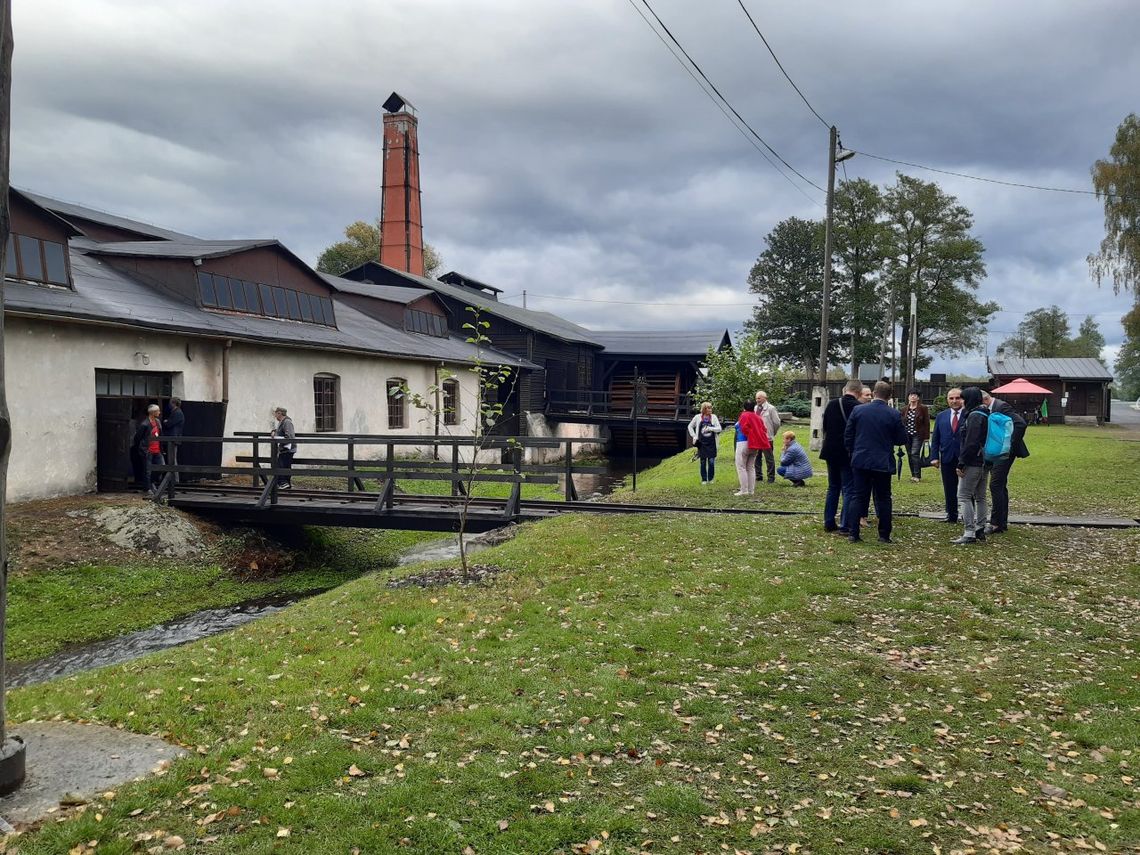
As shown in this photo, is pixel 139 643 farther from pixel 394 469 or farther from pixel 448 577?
pixel 394 469

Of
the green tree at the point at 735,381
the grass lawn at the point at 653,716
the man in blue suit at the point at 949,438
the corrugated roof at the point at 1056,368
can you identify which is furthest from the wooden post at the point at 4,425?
the corrugated roof at the point at 1056,368

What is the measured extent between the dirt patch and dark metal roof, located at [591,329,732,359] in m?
33.3

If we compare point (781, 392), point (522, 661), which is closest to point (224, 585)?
point (522, 661)

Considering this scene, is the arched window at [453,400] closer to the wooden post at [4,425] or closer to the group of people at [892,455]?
the group of people at [892,455]

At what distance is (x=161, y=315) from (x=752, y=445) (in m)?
13.2

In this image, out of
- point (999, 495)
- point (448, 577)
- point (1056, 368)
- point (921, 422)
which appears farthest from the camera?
point (1056, 368)

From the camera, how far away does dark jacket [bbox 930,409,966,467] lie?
11.1 m

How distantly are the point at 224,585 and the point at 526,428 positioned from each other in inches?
932

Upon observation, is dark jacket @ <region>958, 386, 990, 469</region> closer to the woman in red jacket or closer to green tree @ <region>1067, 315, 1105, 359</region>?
the woman in red jacket

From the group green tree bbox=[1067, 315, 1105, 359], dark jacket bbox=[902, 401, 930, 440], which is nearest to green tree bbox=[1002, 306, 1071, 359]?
green tree bbox=[1067, 315, 1105, 359]

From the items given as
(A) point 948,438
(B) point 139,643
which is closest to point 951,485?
(A) point 948,438

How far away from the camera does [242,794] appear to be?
4625mm

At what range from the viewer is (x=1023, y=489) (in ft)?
56.0

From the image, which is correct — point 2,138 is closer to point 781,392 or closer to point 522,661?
point 522,661
